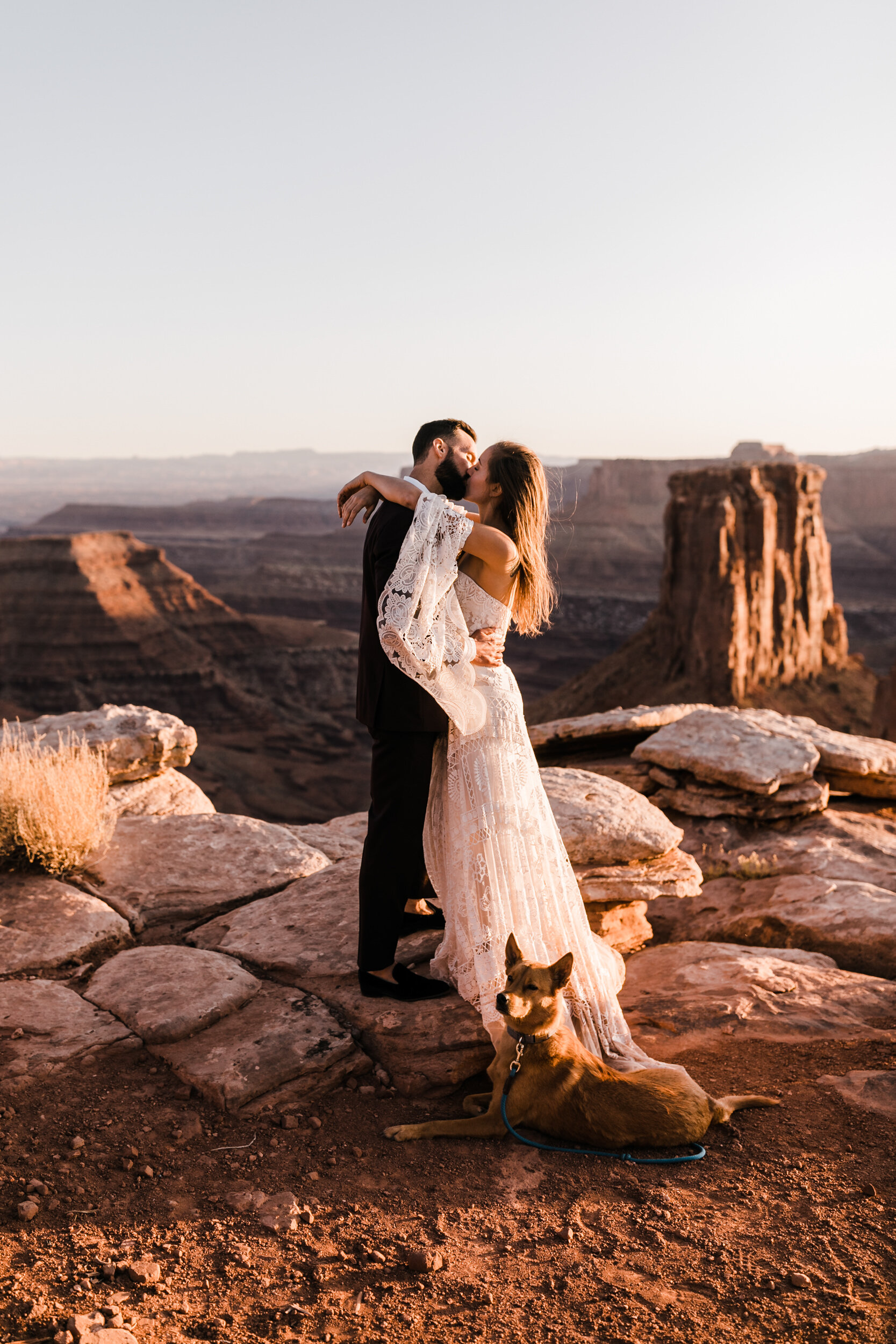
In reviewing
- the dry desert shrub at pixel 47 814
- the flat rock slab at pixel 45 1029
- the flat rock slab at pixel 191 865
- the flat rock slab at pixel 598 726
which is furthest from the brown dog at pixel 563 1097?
the flat rock slab at pixel 598 726

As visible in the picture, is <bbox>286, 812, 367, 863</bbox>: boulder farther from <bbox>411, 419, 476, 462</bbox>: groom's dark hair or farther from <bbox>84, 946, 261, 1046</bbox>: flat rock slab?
<bbox>411, 419, 476, 462</bbox>: groom's dark hair

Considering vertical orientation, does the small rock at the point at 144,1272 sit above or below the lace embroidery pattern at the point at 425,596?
below

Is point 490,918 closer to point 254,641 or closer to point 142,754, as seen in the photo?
point 142,754

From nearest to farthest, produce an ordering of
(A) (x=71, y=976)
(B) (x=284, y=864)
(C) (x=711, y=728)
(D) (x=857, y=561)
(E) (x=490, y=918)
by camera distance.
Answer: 1. (E) (x=490, y=918)
2. (A) (x=71, y=976)
3. (B) (x=284, y=864)
4. (C) (x=711, y=728)
5. (D) (x=857, y=561)

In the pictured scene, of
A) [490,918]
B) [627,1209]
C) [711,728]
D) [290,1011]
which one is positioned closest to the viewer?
[627,1209]

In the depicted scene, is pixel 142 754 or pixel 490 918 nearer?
pixel 490 918

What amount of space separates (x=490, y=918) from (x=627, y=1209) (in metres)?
0.97

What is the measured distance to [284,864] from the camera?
15.8ft

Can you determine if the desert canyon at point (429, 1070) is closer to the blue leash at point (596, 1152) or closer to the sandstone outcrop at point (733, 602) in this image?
the blue leash at point (596, 1152)

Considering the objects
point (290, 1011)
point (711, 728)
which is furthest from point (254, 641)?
point (290, 1011)

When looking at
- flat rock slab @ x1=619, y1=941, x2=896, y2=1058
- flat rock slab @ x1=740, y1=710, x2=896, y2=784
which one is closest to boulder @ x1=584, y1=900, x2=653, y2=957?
flat rock slab @ x1=619, y1=941, x2=896, y2=1058

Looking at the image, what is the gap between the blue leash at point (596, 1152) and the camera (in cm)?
264

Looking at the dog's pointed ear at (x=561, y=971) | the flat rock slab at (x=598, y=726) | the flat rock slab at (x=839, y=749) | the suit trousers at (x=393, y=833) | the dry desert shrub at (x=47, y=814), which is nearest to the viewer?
the dog's pointed ear at (x=561, y=971)

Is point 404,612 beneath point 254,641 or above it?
above
